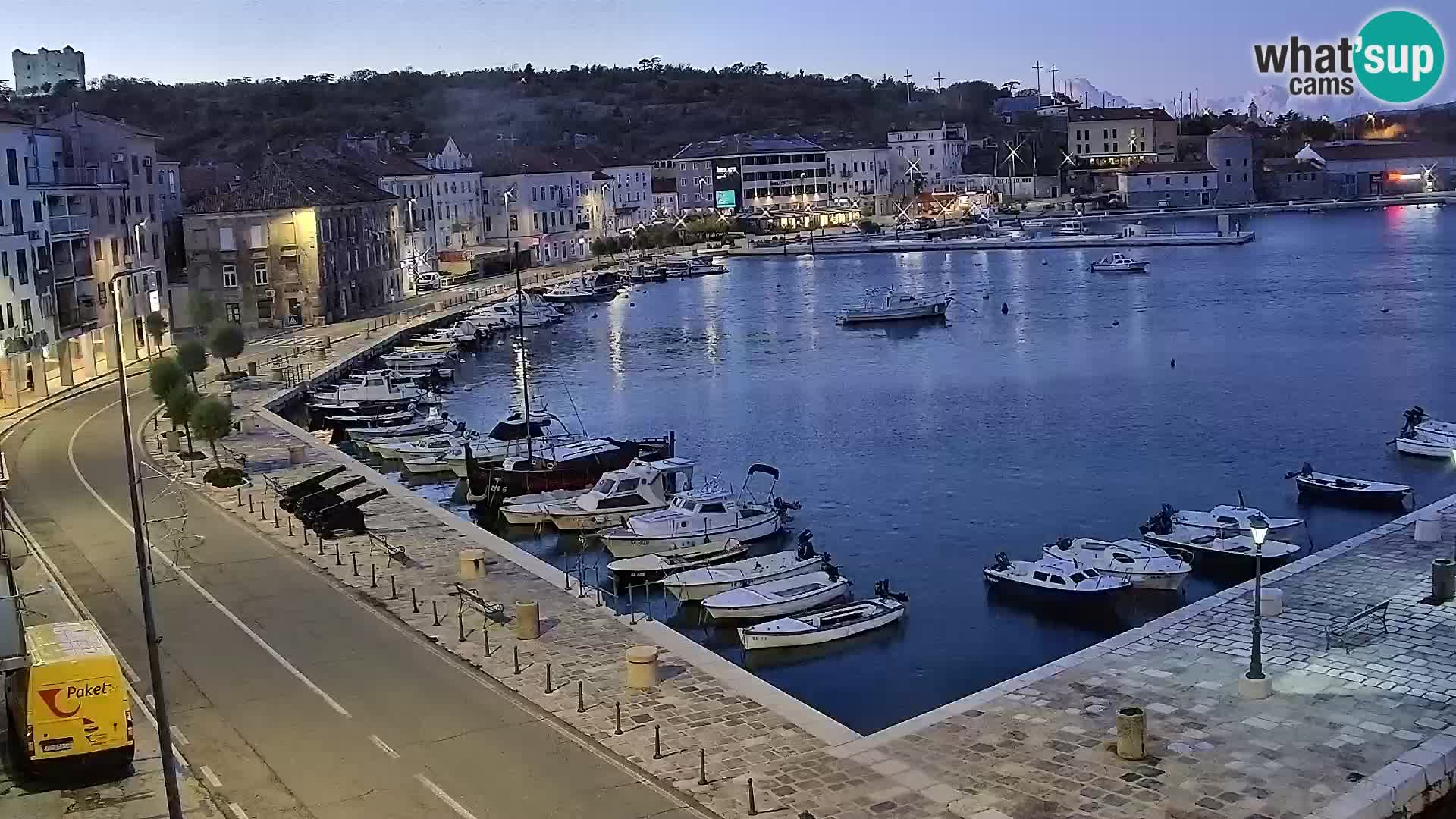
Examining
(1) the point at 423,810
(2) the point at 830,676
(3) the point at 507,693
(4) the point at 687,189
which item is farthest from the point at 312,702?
(4) the point at 687,189

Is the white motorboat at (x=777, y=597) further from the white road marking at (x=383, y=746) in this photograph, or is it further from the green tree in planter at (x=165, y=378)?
the green tree in planter at (x=165, y=378)

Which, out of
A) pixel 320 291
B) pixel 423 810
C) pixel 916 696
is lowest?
pixel 916 696

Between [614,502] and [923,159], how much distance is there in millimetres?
139693

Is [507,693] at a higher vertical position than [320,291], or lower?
lower

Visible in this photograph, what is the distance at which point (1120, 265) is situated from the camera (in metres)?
96.8

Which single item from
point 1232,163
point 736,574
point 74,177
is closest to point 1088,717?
point 736,574

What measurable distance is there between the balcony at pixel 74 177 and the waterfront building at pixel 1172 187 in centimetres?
12161

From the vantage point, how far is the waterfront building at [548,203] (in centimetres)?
10544

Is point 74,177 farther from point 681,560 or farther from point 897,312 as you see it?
point 897,312

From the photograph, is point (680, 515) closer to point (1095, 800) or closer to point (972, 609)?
point (972, 609)

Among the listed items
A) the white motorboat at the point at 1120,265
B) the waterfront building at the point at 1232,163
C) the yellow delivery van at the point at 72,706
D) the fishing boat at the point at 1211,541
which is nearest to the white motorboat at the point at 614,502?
the fishing boat at the point at 1211,541

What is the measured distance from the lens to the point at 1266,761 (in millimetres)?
14742

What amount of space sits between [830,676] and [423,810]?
8.92 meters

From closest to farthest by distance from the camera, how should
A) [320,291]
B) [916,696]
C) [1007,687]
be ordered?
[1007,687] → [916,696] → [320,291]
